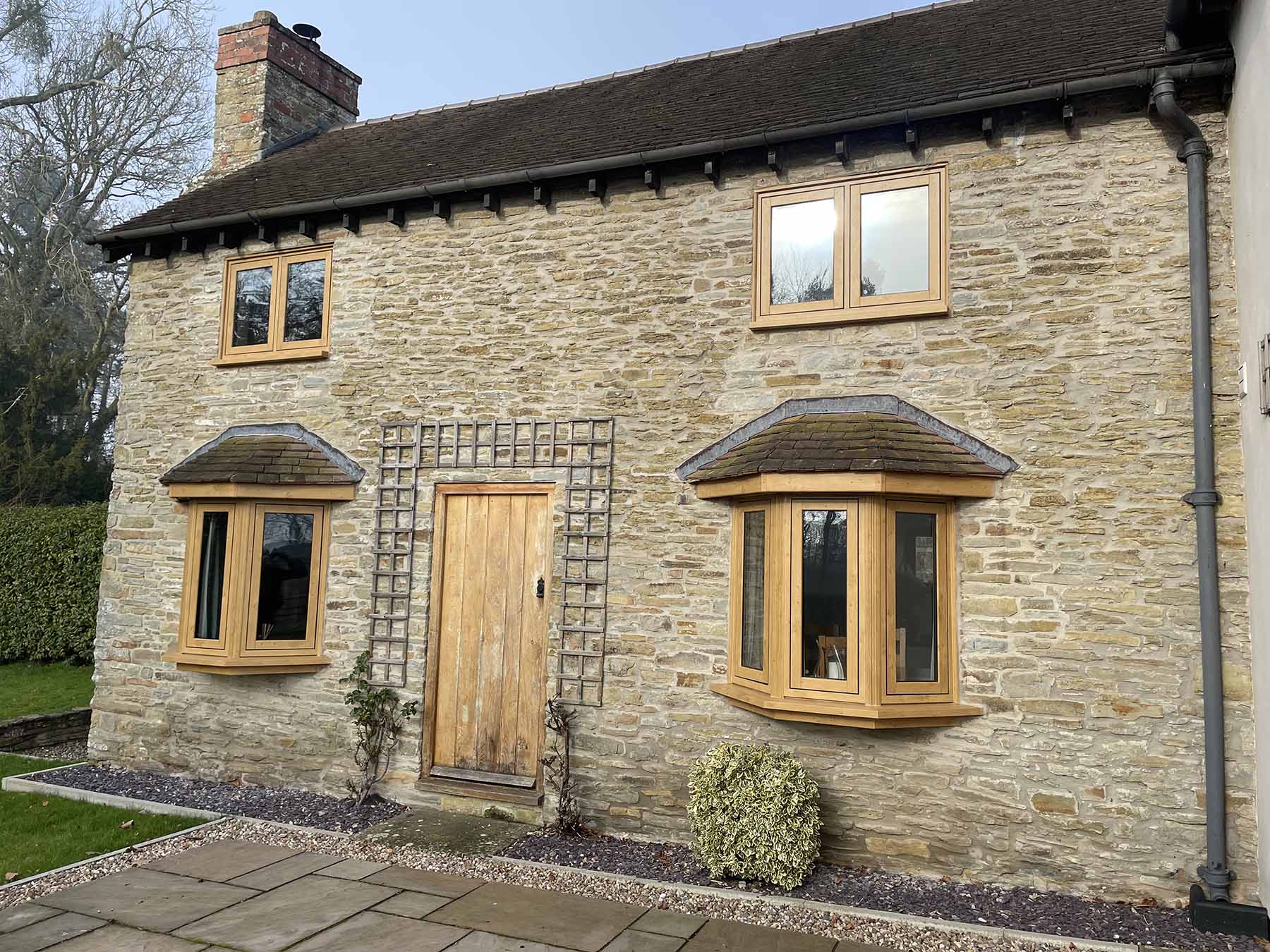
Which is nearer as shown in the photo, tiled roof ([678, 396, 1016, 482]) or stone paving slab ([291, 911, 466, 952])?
stone paving slab ([291, 911, 466, 952])

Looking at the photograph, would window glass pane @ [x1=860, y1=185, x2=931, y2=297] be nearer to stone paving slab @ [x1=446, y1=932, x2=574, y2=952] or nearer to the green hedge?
stone paving slab @ [x1=446, y1=932, x2=574, y2=952]

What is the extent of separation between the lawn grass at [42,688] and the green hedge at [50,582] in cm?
26

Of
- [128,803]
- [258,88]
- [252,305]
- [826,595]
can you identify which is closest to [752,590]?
[826,595]

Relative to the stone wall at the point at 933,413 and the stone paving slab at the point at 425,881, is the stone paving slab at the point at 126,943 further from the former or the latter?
A: the stone wall at the point at 933,413

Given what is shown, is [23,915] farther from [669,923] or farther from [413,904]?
[669,923]

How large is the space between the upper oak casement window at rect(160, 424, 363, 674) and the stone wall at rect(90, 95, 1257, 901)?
216 millimetres

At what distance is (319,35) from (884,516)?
10186mm

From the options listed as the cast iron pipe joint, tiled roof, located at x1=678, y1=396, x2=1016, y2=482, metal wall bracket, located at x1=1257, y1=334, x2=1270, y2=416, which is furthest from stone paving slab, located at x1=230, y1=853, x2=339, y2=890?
the cast iron pipe joint

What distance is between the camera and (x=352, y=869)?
19.9 feet

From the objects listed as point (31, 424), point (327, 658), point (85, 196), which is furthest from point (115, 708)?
point (85, 196)

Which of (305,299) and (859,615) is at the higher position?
(305,299)

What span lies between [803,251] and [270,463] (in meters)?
5.09

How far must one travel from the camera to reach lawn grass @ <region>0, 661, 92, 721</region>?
35.6 feet

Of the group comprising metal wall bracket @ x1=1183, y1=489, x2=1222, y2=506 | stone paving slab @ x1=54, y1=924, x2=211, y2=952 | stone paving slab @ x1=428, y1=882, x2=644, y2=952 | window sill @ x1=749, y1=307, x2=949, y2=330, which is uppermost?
window sill @ x1=749, y1=307, x2=949, y2=330
